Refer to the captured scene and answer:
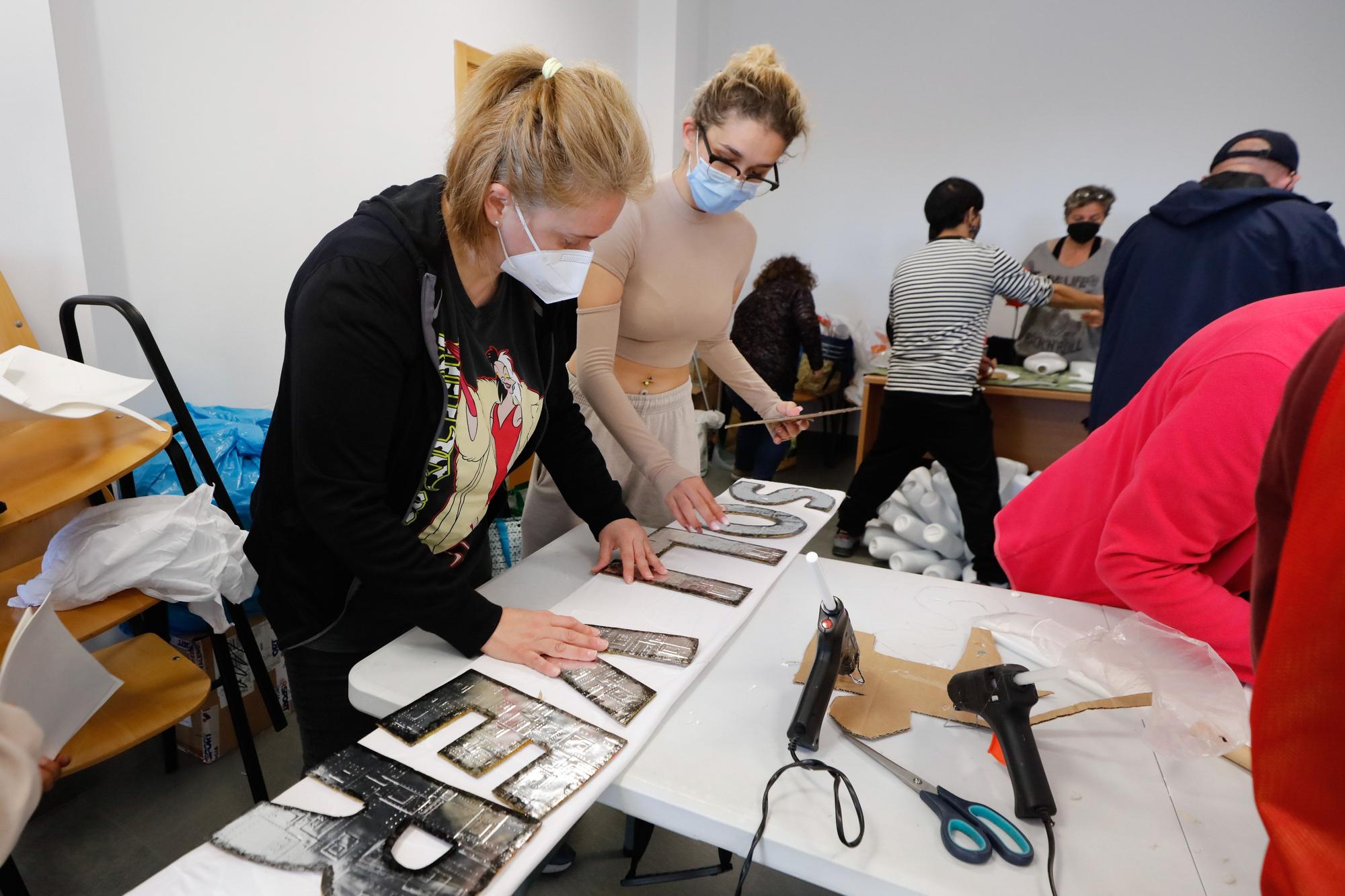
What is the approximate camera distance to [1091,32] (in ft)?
13.0

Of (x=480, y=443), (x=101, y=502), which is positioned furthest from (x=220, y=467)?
(x=480, y=443)

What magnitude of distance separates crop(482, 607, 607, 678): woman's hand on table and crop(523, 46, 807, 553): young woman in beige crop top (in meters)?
0.42

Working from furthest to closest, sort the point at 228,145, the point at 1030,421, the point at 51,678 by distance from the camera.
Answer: the point at 1030,421 → the point at 228,145 → the point at 51,678

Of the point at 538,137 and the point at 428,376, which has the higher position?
the point at 538,137

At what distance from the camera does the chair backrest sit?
4.76ft

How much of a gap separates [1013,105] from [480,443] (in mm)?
4409

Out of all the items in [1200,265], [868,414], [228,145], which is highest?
[228,145]

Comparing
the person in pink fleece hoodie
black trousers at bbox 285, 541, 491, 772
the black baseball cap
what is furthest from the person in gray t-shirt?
black trousers at bbox 285, 541, 491, 772

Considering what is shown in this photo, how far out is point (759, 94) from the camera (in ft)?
4.08

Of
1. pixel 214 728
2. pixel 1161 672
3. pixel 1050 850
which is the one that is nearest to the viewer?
pixel 1050 850

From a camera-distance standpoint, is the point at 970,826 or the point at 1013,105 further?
the point at 1013,105

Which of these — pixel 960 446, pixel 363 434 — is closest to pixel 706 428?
pixel 960 446

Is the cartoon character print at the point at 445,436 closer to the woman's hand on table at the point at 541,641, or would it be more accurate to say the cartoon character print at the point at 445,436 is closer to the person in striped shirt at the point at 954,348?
the woman's hand on table at the point at 541,641

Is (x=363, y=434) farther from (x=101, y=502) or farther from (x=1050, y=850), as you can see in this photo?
(x=101, y=502)
